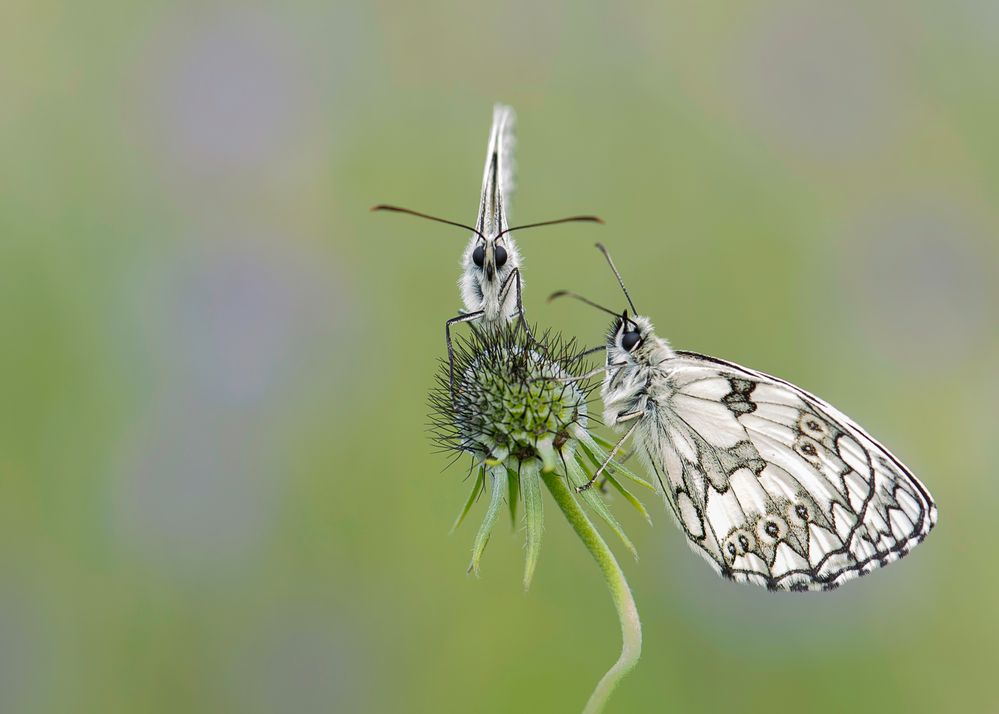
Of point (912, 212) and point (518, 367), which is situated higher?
point (912, 212)

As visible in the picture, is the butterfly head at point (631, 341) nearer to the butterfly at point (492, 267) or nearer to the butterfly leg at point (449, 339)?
the butterfly at point (492, 267)

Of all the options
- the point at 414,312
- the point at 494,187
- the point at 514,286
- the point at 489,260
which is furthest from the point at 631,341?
the point at 414,312

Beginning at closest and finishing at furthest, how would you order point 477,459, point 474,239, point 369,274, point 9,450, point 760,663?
1. point 477,459
2. point 474,239
3. point 760,663
4. point 9,450
5. point 369,274

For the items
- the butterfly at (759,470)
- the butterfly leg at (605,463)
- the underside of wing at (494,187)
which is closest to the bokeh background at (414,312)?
the butterfly at (759,470)

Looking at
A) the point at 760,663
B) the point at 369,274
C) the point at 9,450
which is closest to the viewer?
the point at 760,663

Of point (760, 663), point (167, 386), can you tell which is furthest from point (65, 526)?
point (760, 663)

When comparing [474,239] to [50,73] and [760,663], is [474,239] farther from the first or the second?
[50,73]

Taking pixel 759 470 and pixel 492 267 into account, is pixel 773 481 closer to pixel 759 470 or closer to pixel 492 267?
pixel 759 470

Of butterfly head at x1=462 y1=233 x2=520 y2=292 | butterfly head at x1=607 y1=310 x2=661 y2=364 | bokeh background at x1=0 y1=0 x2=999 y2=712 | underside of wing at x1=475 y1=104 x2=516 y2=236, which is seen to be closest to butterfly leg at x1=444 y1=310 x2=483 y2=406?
butterfly head at x1=462 y1=233 x2=520 y2=292
